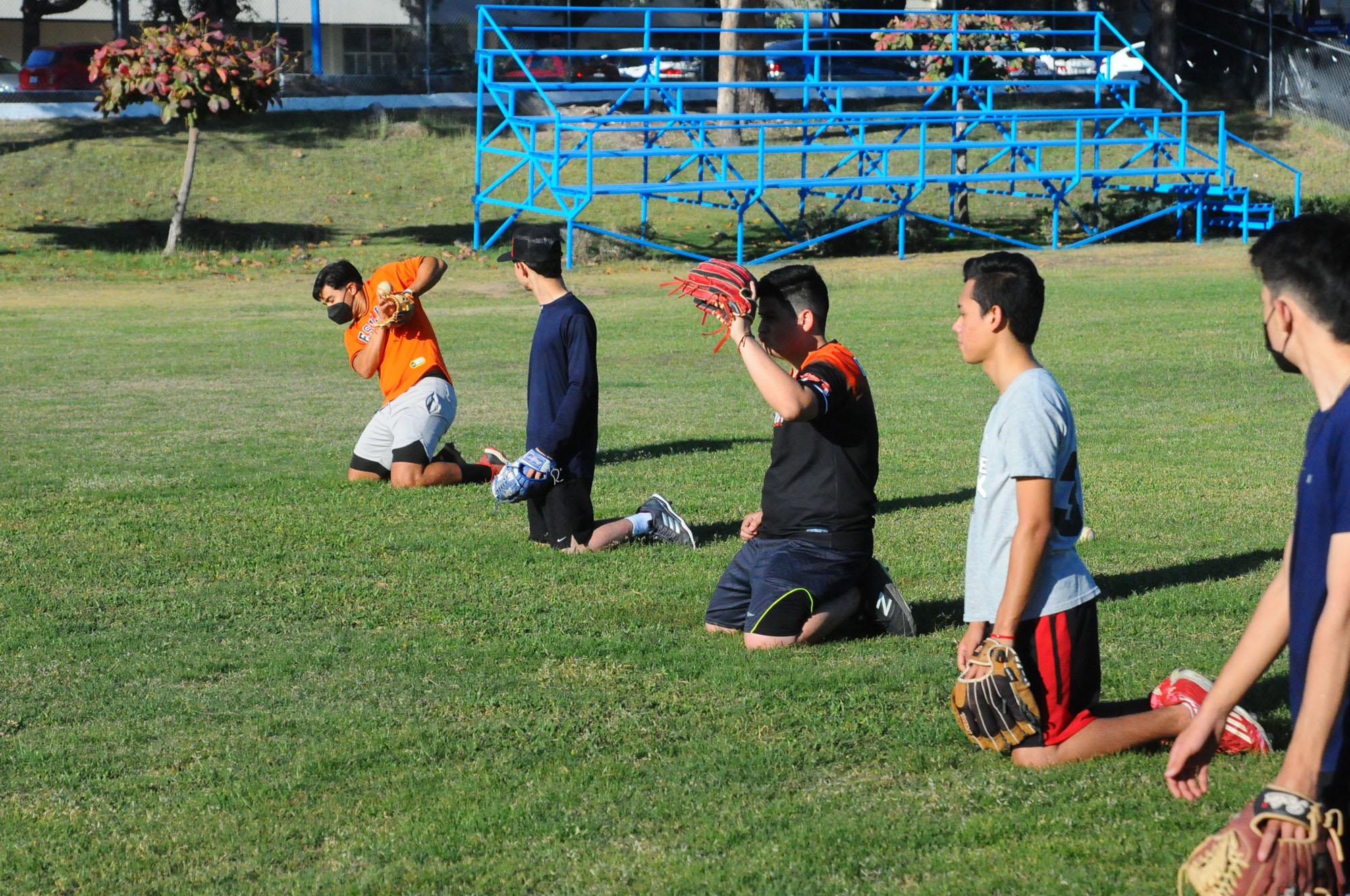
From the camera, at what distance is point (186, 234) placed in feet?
86.1

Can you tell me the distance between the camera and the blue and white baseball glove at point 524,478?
293 inches

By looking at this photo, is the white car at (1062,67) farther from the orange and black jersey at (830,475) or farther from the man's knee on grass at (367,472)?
the orange and black jersey at (830,475)

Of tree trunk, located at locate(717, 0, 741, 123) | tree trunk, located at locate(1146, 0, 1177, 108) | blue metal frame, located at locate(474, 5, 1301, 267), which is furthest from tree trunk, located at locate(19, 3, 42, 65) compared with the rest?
tree trunk, located at locate(1146, 0, 1177, 108)

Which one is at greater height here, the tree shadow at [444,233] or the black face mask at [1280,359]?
the black face mask at [1280,359]

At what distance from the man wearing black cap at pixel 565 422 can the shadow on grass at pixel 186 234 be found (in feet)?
61.5

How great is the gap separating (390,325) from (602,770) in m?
5.45

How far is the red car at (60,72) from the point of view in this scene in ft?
114

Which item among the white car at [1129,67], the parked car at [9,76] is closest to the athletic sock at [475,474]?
the white car at [1129,67]

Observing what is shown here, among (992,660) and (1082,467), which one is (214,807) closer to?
(992,660)

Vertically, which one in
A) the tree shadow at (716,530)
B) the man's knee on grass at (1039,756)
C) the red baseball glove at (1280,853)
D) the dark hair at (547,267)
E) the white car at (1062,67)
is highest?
the white car at (1062,67)

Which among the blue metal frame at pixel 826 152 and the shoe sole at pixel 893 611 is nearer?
the shoe sole at pixel 893 611

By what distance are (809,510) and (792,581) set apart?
0.30 meters

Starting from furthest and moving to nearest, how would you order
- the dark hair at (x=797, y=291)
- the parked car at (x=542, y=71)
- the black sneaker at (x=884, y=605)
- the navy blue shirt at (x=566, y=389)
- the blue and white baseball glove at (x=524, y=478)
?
the parked car at (x=542, y=71) < the navy blue shirt at (x=566, y=389) < the blue and white baseball glove at (x=524, y=478) < the black sneaker at (x=884, y=605) < the dark hair at (x=797, y=291)

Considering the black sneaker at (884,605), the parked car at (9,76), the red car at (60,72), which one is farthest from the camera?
the parked car at (9,76)
